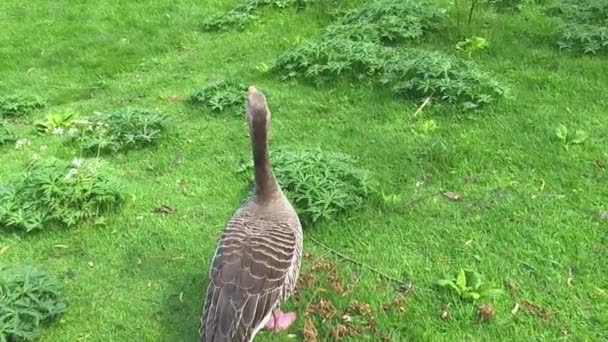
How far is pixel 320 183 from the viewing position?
5090 millimetres

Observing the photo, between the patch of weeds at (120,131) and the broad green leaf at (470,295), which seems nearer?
the broad green leaf at (470,295)

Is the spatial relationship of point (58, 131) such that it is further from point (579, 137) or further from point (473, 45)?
point (579, 137)

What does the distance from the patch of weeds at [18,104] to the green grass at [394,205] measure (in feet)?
0.56

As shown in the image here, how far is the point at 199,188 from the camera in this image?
18.6ft

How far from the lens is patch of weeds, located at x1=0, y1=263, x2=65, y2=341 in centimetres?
405

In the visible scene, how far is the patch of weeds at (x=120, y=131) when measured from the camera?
21.0ft

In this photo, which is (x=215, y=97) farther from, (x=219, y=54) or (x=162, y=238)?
(x=162, y=238)

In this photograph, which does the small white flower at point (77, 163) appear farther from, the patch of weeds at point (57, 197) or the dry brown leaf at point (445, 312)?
the dry brown leaf at point (445, 312)

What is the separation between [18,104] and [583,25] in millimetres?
6409

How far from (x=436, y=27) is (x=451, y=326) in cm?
460

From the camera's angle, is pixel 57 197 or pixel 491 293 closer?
pixel 491 293

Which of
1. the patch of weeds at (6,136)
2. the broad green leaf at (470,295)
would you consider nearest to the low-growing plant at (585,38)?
the broad green leaf at (470,295)

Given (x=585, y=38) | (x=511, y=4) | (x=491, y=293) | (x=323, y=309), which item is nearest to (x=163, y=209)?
(x=323, y=309)

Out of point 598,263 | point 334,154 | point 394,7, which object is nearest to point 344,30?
point 394,7
